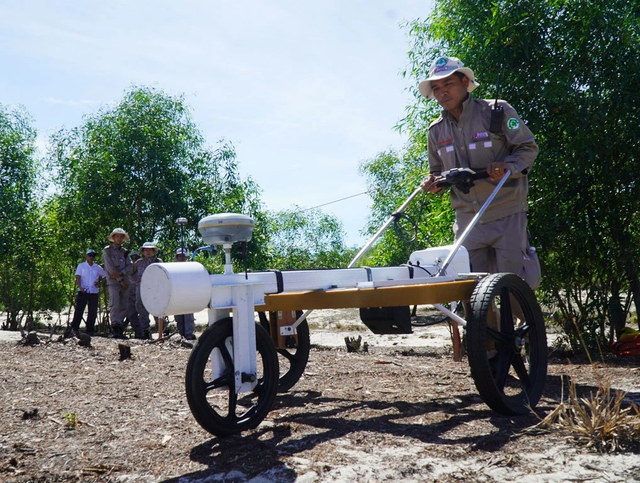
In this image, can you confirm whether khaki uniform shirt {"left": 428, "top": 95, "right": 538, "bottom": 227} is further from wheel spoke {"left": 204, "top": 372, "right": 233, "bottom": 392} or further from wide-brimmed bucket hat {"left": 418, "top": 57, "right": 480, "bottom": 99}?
wheel spoke {"left": 204, "top": 372, "right": 233, "bottom": 392}

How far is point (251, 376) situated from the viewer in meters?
3.28

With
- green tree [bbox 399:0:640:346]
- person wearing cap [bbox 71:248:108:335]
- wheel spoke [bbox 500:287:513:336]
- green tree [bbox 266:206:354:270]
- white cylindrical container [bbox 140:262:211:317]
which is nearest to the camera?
white cylindrical container [bbox 140:262:211:317]

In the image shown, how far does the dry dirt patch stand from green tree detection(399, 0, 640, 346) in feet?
8.19


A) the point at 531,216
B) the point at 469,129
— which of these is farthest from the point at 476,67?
the point at 469,129

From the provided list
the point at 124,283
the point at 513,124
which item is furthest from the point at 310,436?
the point at 124,283

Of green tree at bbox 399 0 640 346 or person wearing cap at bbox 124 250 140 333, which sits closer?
green tree at bbox 399 0 640 346

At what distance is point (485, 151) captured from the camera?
4.71m

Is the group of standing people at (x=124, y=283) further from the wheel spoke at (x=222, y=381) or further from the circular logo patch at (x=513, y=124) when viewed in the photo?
the wheel spoke at (x=222, y=381)

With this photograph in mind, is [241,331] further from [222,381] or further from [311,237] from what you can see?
[311,237]

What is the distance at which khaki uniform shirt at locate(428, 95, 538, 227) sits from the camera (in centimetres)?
459

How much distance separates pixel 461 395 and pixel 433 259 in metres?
0.90

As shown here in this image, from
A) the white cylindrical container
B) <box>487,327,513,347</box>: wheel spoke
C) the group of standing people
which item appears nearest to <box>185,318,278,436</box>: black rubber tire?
the white cylindrical container

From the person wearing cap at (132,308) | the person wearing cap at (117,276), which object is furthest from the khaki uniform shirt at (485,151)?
the person wearing cap at (132,308)

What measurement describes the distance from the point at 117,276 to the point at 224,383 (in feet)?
31.6
